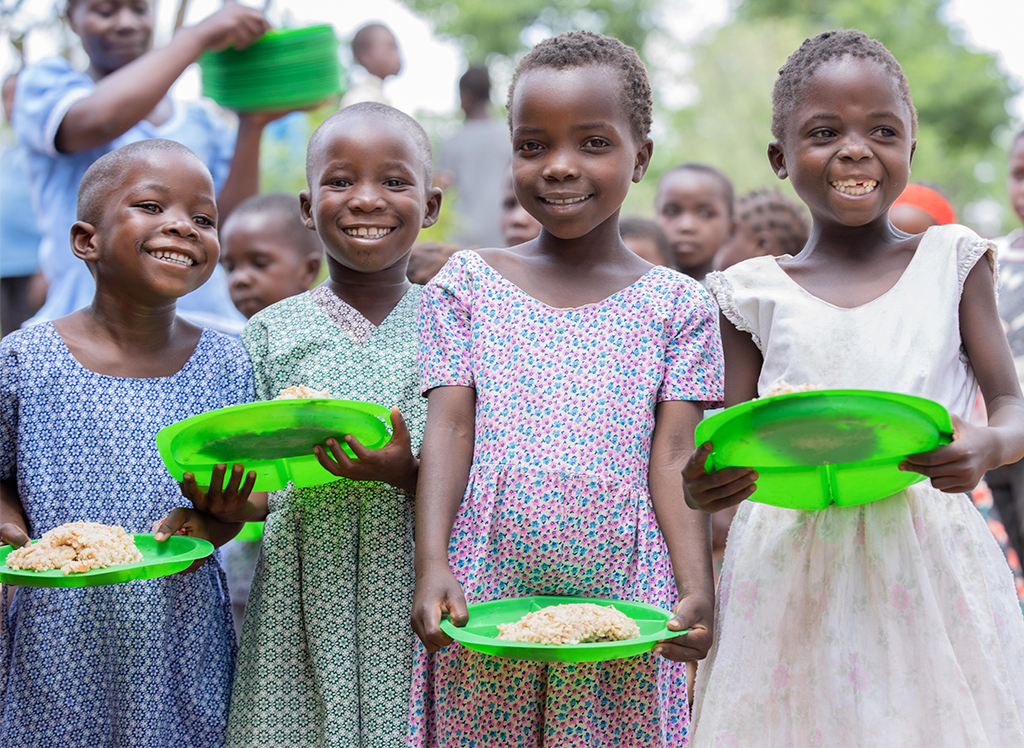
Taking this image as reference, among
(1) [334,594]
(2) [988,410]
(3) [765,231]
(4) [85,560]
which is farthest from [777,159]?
(3) [765,231]

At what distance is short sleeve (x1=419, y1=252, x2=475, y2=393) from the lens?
8.18 feet

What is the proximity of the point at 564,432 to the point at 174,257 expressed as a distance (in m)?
1.20

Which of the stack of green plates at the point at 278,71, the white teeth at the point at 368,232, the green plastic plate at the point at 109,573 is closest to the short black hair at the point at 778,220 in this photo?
the stack of green plates at the point at 278,71

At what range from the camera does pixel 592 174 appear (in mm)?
2453

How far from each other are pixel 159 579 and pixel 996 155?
26977mm

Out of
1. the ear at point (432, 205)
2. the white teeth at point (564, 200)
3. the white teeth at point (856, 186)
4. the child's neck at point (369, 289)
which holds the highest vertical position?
the ear at point (432, 205)

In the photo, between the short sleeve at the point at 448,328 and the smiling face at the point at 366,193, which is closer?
the short sleeve at the point at 448,328

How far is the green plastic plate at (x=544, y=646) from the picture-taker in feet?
6.12

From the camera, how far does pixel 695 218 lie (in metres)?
5.24

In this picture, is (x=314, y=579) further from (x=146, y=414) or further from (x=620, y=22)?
(x=620, y=22)

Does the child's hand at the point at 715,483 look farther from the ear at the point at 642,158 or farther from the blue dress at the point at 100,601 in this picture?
the blue dress at the point at 100,601

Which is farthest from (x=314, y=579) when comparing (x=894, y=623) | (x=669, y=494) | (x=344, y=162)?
(x=894, y=623)

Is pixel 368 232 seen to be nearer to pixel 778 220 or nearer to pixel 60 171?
pixel 60 171

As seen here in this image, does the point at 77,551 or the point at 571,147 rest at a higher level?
the point at 571,147
